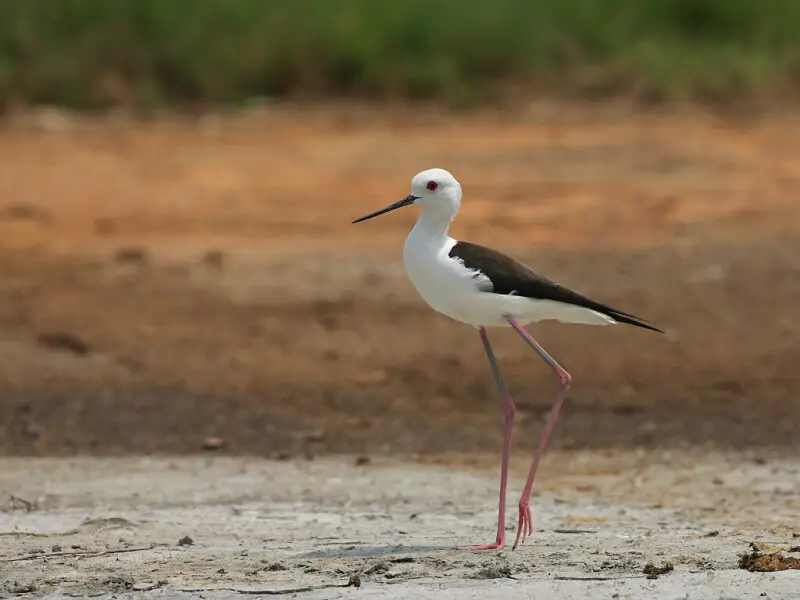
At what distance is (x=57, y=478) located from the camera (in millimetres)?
8109

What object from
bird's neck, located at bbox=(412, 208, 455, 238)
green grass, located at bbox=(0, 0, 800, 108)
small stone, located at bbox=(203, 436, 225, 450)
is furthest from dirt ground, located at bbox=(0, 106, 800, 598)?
bird's neck, located at bbox=(412, 208, 455, 238)

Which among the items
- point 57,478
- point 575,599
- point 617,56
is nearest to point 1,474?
point 57,478

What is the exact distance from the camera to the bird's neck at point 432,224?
6.51 m

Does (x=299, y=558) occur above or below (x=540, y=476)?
below

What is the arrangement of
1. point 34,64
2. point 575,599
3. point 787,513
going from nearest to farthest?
point 575,599 < point 787,513 < point 34,64

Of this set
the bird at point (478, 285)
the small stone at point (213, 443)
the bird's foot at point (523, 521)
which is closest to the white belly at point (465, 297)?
the bird at point (478, 285)

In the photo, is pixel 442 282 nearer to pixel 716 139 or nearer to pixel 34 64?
pixel 716 139

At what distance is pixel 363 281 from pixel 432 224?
546cm

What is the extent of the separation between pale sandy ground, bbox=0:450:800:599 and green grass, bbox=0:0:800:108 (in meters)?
9.20

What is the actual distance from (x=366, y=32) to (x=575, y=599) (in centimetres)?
1257

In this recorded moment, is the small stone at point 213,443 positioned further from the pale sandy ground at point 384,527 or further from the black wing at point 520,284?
the black wing at point 520,284

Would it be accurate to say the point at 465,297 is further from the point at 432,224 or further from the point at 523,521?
the point at 523,521

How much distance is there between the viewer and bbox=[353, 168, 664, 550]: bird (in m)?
6.38

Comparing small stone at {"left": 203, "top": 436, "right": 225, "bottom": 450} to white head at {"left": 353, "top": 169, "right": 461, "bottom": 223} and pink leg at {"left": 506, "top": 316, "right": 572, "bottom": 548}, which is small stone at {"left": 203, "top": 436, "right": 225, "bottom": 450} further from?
white head at {"left": 353, "top": 169, "right": 461, "bottom": 223}
